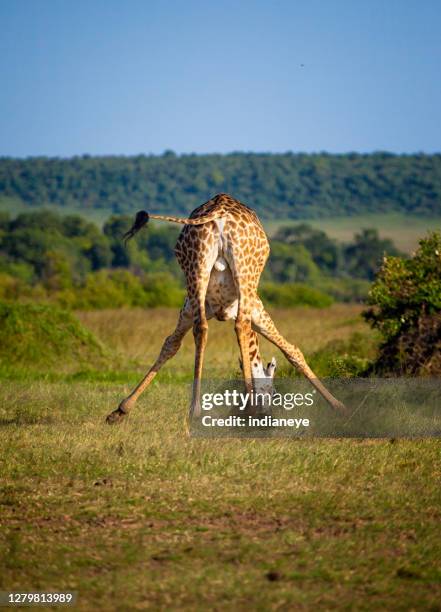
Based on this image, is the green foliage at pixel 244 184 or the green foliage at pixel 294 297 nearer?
the green foliage at pixel 294 297

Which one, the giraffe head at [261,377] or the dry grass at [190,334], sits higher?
the giraffe head at [261,377]

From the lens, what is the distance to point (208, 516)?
6770mm


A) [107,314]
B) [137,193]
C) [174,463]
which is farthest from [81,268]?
[137,193]

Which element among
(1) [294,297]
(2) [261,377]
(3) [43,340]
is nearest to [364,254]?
(1) [294,297]

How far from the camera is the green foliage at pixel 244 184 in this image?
103m

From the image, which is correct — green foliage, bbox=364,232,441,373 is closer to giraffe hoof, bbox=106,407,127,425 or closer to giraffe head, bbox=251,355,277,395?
giraffe head, bbox=251,355,277,395

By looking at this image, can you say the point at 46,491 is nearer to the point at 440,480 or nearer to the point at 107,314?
the point at 440,480

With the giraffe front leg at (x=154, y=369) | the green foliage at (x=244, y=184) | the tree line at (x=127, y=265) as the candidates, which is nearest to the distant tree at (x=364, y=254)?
the tree line at (x=127, y=265)

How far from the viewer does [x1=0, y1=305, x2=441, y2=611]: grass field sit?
5.43 m

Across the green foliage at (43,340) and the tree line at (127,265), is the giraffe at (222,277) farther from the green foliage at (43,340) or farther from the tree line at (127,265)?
the tree line at (127,265)

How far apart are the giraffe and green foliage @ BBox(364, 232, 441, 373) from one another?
94.2 inches

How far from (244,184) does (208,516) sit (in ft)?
328

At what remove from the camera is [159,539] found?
Result: 625 cm

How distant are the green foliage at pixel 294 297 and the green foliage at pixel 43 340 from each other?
64.6 feet
